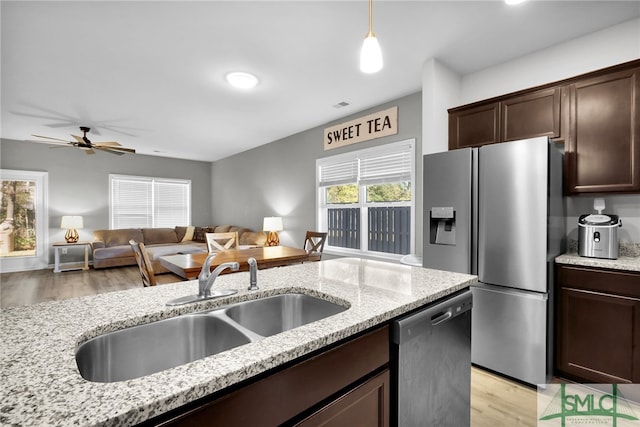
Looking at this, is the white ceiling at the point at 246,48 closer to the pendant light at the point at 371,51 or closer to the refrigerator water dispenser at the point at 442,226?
the pendant light at the point at 371,51

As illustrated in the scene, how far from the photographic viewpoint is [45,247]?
20.6 ft

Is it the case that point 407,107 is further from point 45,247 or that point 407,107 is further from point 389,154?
point 45,247

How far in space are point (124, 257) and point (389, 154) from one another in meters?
6.01

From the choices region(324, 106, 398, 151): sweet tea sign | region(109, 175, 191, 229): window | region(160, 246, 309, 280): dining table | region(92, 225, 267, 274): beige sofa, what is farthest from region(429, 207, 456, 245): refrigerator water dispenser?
region(109, 175, 191, 229): window

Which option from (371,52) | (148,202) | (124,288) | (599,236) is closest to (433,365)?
(371,52)

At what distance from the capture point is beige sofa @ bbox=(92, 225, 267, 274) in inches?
233

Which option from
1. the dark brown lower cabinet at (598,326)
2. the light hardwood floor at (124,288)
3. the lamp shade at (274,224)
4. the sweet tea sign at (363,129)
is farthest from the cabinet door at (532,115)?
the lamp shade at (274,224)

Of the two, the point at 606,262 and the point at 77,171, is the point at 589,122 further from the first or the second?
the point at 77,171

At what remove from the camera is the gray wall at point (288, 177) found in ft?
12.0

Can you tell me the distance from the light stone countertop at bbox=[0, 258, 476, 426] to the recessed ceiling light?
2.43 metres

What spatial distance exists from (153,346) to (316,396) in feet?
2.00

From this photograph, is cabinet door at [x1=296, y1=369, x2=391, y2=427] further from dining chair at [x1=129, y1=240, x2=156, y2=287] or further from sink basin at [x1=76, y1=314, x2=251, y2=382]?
dining chair at [x1=129, y1=240, x2=156, y2=287]

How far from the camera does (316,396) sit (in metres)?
0.84

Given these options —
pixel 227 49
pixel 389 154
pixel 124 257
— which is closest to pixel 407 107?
pixel 389 154
